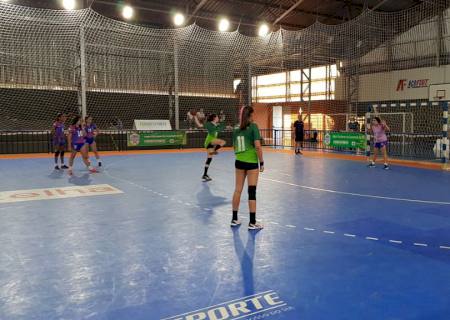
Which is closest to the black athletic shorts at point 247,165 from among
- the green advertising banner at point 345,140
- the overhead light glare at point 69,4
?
the green advertising banner at point 345,140

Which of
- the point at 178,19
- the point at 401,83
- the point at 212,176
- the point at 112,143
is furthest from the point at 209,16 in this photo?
the point at 212,176

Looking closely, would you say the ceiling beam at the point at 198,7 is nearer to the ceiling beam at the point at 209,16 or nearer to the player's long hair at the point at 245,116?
the ceiling beam at the point at 209,16

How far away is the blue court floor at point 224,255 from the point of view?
151 inches

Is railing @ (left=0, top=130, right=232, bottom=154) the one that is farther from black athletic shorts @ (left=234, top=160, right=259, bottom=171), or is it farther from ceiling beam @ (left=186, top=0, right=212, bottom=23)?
black athletic shorts @ (left=234, top=160, right=259, bottom=171)

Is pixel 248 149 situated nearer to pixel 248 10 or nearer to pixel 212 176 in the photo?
pixel 212 176

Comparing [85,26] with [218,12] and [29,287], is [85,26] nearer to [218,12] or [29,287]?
A: [218,12]

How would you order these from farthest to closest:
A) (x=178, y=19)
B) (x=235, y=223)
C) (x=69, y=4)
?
1. (x=178, y=19)
2. (x=69, y=4)
3. (x=235, y=223)

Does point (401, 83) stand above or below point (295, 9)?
below

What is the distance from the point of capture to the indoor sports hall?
420 cm

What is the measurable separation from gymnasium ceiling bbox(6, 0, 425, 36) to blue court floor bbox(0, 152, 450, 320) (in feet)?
71.0

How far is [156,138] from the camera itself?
76.6 feet

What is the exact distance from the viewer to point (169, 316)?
3641mm

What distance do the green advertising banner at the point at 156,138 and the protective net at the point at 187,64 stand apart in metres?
0.98

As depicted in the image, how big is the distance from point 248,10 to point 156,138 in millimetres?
14449
